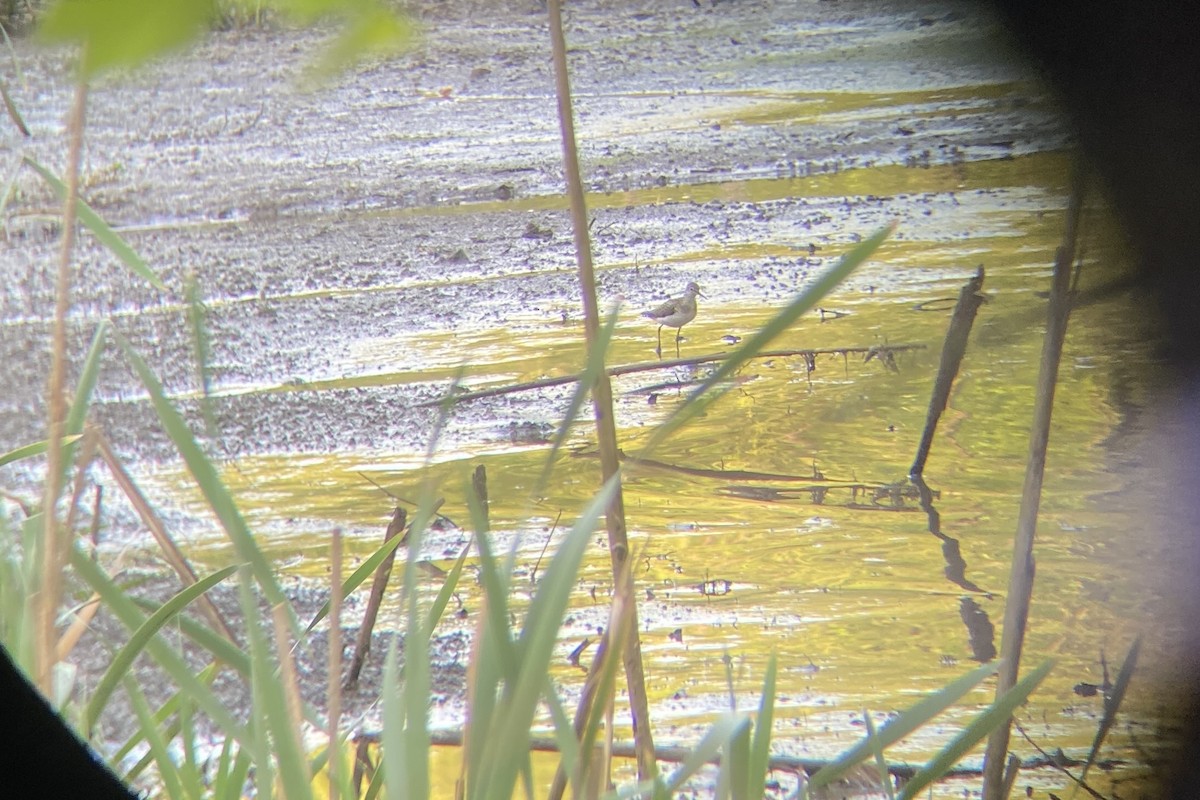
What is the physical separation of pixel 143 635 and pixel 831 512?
2.57ft

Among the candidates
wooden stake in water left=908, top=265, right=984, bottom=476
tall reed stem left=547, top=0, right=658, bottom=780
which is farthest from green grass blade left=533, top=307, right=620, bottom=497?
wooden stake in water left=908, top=265, right=984, bottom=476

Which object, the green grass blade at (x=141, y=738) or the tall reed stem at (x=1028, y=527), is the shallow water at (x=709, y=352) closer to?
the tall reed stem at (x=1028, y=527)

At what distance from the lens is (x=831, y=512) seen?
111 cm

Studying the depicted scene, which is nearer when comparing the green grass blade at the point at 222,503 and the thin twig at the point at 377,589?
the green grass blade at the point at 222,503

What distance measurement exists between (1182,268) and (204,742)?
0.73 m

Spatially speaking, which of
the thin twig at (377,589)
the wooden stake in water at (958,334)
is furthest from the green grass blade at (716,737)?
the wooden stake in water at (958,334)

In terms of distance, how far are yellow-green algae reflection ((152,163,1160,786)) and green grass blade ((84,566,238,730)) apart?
1.11 ft

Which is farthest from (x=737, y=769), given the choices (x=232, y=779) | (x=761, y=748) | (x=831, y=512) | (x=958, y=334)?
(x=831, y=512)

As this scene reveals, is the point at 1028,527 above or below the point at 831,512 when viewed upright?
below

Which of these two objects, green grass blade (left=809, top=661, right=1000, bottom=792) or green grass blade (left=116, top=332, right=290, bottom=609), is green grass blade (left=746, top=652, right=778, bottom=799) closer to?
green grass blade (left=809, top=661, right=1000, bottom=792)

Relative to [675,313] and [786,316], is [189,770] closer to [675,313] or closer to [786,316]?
[786,316]

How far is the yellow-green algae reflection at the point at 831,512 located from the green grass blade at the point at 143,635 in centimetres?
34

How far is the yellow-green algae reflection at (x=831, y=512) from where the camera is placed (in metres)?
0.88

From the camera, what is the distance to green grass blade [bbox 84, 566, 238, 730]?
1.51ft
